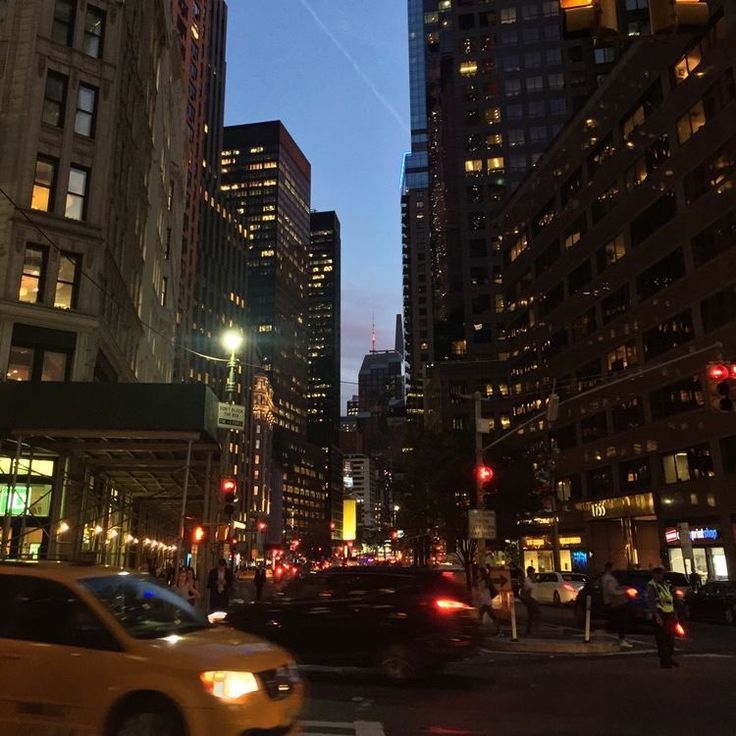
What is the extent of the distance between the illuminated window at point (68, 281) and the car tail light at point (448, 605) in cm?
1928

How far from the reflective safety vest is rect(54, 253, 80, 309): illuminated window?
69.7ft

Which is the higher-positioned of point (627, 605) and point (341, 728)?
point (627, 605)

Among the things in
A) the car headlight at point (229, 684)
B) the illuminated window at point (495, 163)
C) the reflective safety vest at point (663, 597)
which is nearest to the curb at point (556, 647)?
the reflective safety vest at point (663, 597)

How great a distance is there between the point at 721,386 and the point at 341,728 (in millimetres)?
10343

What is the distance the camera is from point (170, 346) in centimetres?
5025

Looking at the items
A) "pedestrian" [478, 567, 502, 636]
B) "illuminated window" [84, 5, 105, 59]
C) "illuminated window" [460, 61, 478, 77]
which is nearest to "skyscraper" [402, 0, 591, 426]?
"illuminated window" [460, 61, 478, 77]

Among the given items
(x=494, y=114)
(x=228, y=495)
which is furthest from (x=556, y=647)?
(x=494, y=114)

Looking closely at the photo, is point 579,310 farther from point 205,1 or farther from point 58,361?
point 205,1

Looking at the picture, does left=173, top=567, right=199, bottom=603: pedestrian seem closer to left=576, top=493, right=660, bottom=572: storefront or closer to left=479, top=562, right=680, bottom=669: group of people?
left=479, top=562, right=680, bottom=669: group of people

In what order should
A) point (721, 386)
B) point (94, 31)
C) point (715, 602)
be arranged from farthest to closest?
point (94, 31) → point (715, 602) → point (721, 386)

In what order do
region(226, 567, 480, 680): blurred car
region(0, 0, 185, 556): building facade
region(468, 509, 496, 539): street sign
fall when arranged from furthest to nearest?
region(0, 0, 185, 556): building facade, region(468, 509, 496, 539): street sign, region(226, 567, 480, 680): blurred car

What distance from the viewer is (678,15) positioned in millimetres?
6973

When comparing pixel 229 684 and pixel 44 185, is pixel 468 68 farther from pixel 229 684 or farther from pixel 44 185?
pixel 229 684

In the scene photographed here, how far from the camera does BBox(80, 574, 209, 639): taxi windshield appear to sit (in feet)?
20.4
